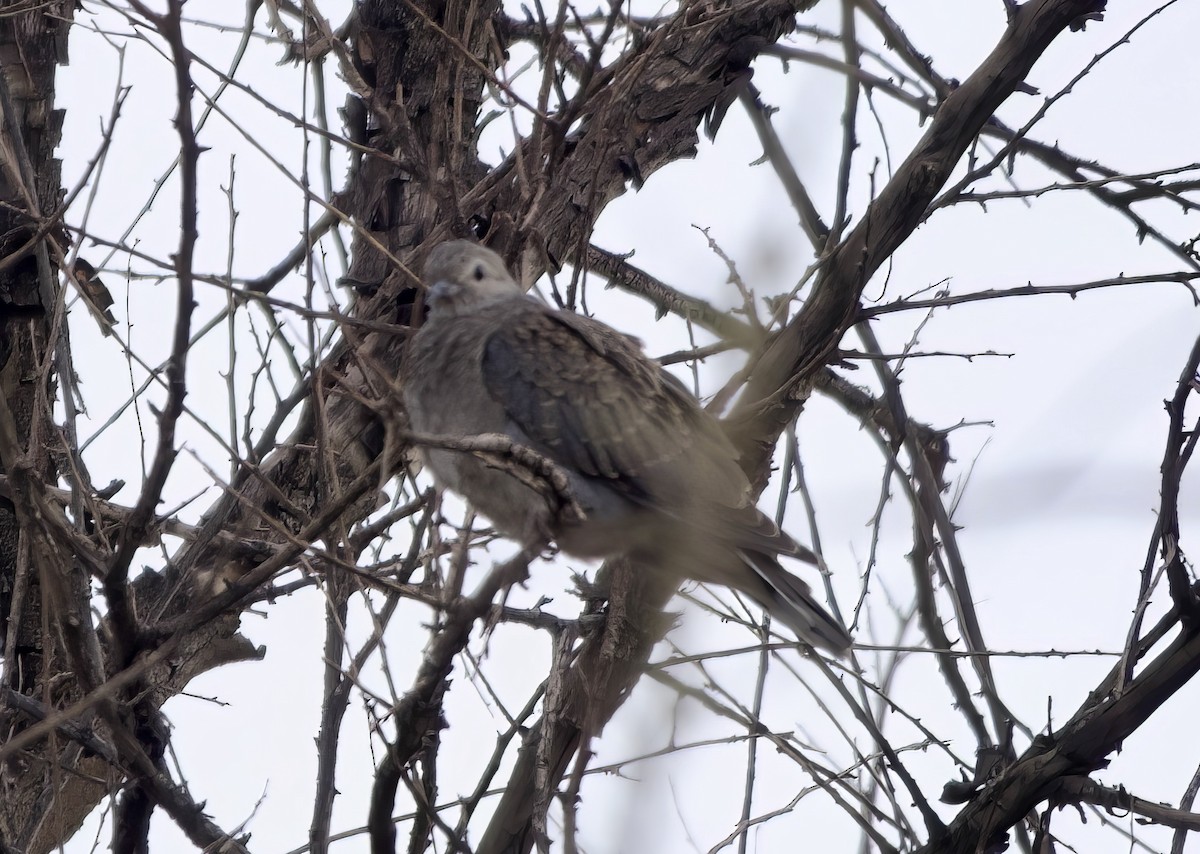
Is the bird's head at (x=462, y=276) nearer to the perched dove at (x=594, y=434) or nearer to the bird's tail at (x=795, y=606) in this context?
the perched dove at (x=594, y=434)

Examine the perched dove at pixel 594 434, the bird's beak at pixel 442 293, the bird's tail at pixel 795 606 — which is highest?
the bird's beak at pixel 442 293

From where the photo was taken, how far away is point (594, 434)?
12.9 feet

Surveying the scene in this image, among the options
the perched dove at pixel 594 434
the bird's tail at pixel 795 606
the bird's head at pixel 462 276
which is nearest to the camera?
the bird's tail at pixel 795 606

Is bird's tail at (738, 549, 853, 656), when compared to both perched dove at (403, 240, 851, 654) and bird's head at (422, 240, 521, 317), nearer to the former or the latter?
perched dove at (403, 240, 851, 654)

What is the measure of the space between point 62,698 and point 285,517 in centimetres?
93

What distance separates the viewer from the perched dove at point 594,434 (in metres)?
3.61

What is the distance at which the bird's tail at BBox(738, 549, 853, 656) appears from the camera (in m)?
3.49

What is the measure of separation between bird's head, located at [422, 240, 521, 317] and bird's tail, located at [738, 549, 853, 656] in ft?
4.22

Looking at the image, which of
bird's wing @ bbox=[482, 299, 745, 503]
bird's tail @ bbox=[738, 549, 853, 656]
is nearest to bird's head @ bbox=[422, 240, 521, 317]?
bird's wing @ bbox=[482, 299, 745, 503]

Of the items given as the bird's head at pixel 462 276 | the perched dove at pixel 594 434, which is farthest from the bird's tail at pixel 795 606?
the bird's head at pixel 462 276

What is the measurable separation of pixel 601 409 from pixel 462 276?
0.69 meters

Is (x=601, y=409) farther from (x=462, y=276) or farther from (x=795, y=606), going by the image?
(x=795, y=606)

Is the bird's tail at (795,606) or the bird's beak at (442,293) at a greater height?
the bird's beak at (442,293)

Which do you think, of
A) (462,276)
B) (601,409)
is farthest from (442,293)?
(601,409)
